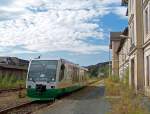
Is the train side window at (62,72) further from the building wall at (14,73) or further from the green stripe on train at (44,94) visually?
the building wall at (14,73)

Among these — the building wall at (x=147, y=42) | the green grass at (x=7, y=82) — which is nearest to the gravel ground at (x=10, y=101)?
the building wall at (x=147, y=42)

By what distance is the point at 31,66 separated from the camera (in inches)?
1131

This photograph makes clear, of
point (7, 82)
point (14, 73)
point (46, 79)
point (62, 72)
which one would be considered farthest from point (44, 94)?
point (14, 73)

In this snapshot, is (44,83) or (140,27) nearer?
(44,83)

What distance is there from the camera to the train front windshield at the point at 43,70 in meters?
27.6

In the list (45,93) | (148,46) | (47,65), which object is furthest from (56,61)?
(148,46)

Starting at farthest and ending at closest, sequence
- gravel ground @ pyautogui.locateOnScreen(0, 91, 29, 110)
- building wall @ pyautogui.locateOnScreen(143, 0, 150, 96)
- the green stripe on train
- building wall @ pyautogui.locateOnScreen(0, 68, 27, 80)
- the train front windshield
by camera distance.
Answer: building wall @ pyautogui.locateOnScreen(0, 68, 27, 80), building wall @ pyautogui.locateOnScreen(143, 0, 150, 96), the train front windshield, the green stripe on train, gravel ground @ pyautogui.locateOnScreen(0, 91, 29, 110)

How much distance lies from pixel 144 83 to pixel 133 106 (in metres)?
20.1

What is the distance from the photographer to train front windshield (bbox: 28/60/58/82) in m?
27.6

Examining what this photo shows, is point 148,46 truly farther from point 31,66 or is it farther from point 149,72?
point 31,66

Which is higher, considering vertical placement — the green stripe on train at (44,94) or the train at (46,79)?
the train at (46,79)

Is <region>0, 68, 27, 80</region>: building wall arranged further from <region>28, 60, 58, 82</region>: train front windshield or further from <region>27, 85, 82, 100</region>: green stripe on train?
<region>27, 85, 82, 100</region>: green stripe on train

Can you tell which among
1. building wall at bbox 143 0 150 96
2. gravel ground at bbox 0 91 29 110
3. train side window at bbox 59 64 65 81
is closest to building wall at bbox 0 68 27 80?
gravel ground at bbox 0 91 29 110

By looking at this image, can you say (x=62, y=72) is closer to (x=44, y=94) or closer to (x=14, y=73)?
(x=44, y=94)
